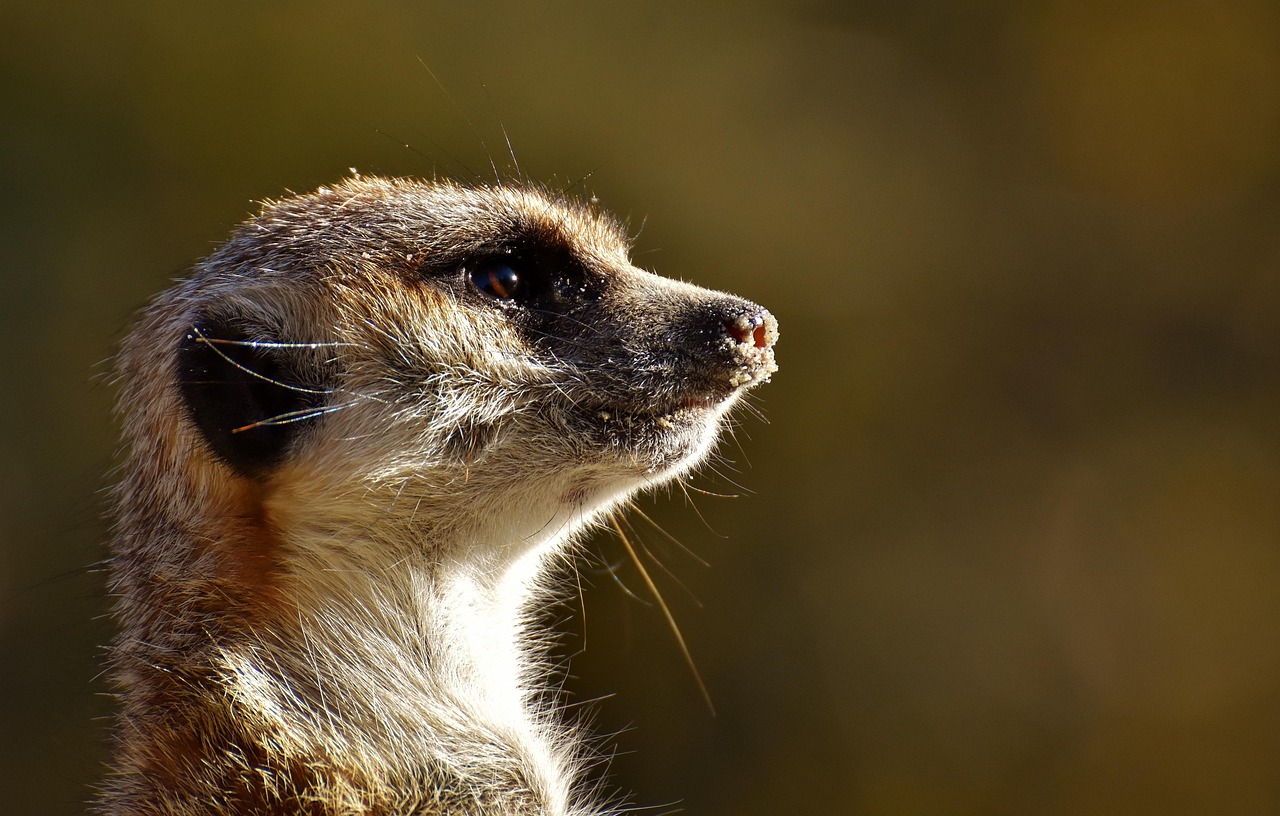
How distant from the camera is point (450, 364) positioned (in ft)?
5.83

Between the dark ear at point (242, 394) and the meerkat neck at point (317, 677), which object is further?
the dark ear at point (242, 394)

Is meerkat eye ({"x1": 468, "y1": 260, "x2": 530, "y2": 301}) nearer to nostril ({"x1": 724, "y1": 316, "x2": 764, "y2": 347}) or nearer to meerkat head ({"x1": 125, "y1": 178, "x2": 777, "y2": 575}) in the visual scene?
meerkat head ({"x1": 125, "y1": 178, "x2": 777, "y2": 575})

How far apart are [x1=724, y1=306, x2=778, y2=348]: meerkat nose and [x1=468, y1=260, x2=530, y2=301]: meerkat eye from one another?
1.20ft

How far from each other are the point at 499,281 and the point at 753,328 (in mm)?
433

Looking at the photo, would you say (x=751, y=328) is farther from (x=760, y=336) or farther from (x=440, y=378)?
(x=440, y=378)

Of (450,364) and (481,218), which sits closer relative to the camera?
(450,364)

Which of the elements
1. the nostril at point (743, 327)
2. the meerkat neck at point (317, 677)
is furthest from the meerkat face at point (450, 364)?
the meerkat neck at point (317, 677)

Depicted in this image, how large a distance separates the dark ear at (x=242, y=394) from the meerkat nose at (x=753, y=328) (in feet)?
2.15

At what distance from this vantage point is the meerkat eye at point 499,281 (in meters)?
1.87

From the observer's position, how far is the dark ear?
5.50ft

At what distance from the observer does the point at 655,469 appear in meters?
1.81

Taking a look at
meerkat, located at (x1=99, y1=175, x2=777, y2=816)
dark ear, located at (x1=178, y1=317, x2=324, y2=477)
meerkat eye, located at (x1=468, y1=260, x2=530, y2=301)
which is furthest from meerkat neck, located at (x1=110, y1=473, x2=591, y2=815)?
meerkat eye, located at (x1=468, y1=260, x2=530, y2=301)

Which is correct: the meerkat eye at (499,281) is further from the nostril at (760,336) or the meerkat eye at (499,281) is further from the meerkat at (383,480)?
the nostril at (760,336)

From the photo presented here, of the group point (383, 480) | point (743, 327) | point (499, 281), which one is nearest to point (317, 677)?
point (383, 480)
